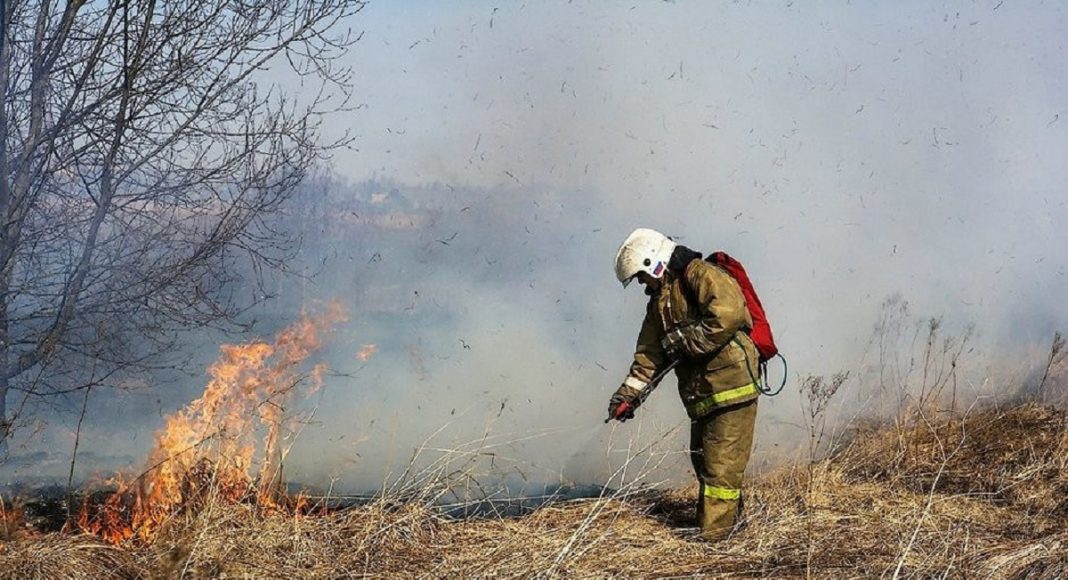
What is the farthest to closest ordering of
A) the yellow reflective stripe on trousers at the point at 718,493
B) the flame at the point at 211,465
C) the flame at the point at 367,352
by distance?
the flame at the point at 367,352, the yellow reflective stripe on trousers at the point at 718,493, the flame at the point at 211,465

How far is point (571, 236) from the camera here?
9922 millimetres

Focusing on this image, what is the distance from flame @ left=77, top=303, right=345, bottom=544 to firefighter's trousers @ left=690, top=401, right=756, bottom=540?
2.04 metres

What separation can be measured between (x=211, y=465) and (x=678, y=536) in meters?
2.40

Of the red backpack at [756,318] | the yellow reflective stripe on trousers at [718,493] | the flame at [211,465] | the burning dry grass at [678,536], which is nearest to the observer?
the burning dry grass at [678,536]

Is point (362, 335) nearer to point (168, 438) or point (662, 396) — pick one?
point (662, 396)

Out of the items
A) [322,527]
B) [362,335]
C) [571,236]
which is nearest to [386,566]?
[322,527]

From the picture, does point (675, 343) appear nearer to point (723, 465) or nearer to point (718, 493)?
point (723, 465)

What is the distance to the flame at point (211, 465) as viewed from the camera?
15.3 feet

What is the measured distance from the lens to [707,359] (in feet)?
16.2

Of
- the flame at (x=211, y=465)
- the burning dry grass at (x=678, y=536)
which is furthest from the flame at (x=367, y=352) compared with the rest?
the burning dry grass at (x=678, y=536)

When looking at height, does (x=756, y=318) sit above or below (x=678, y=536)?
above

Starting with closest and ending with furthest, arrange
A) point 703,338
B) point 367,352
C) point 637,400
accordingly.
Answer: point 703,338 < point 637,400 < point 367,352

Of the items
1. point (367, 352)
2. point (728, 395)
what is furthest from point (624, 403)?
point (367, 352)

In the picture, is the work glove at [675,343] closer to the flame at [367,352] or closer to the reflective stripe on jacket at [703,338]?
the reflective stripe on jacket at [703,338]
